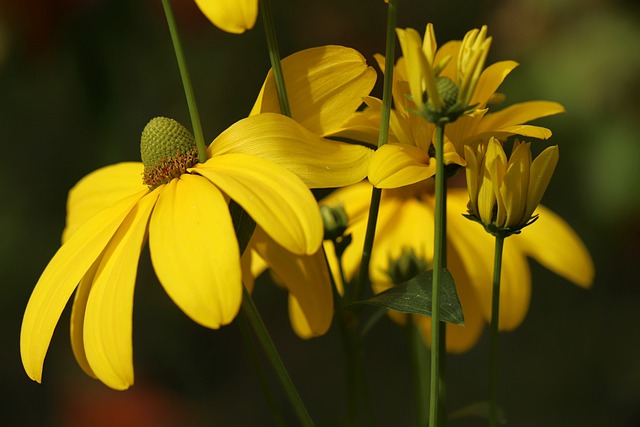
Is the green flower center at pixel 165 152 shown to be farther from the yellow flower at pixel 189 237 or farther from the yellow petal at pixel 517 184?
the yellow petal at pixel 517 184

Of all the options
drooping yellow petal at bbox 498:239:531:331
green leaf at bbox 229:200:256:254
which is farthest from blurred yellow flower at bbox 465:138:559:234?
drooping yellow petal at bbox 498:239:531:331

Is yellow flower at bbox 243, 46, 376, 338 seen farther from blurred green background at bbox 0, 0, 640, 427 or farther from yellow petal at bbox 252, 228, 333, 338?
blurred green background at bbox 0, 0, 640, 427

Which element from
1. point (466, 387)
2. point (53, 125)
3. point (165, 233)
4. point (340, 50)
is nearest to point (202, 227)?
point (165, 233)

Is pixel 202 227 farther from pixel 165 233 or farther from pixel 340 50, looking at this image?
pixel 340 50

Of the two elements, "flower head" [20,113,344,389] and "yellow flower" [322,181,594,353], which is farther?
"yellow flower" [322,181,594,353]

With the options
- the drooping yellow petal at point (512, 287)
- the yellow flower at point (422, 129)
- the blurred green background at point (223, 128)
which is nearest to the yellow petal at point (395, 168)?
the yellow flower at point (422, 129)

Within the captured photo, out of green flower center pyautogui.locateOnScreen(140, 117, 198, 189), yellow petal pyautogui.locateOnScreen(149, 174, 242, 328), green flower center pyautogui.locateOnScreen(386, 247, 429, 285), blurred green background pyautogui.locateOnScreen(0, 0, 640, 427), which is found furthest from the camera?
blurred green background pyautogui.locateOnScreen(0, 0, 640, 427)
